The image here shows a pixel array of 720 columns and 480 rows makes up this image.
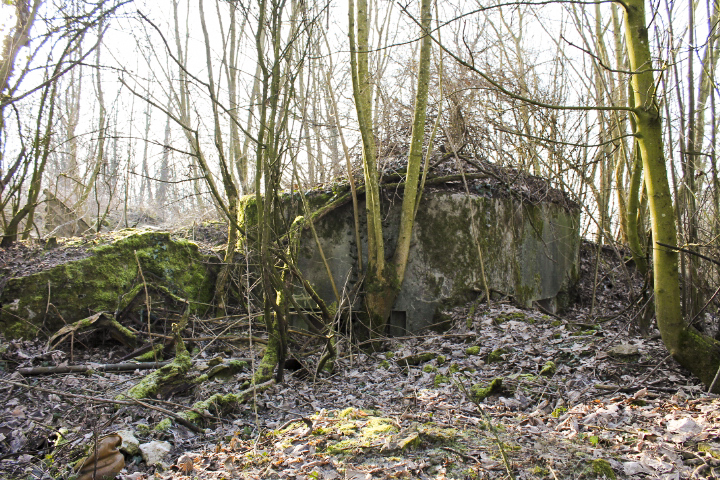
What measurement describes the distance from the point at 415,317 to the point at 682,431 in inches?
140

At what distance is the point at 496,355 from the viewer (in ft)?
14.8

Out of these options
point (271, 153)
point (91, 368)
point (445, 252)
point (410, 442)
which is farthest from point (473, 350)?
point (91, 368)

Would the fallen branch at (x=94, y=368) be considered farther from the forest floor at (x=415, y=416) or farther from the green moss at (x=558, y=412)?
the green moss at (x=558, y=412)

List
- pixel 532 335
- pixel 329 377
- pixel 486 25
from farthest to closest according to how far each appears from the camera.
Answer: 1. pixel 486 25
2. pixel 532 335
3. pixel 329 377

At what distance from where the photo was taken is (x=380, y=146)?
6.20 m

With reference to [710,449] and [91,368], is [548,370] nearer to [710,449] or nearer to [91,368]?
[710,449]

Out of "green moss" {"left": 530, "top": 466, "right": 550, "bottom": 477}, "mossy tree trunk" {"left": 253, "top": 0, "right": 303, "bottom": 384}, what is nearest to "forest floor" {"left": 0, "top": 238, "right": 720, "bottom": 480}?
"green moss" {"left": 530, "top": 466, "right": 550, "bottom": 477}

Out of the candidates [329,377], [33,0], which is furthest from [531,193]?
[33,0]

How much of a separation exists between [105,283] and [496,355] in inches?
173

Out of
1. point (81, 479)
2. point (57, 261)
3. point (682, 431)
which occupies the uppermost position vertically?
point (57, 261)

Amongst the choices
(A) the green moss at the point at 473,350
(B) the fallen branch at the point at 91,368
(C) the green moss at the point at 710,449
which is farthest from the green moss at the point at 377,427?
(B) the fallen branch at the point at 91,368

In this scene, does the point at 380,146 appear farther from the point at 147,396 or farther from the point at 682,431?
the point at 682,431

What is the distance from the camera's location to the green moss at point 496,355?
448 centimetres

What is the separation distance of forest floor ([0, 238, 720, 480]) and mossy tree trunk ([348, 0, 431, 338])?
85 cm
